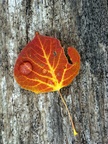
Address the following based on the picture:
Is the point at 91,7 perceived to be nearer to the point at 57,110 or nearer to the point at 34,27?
the point at 34,27

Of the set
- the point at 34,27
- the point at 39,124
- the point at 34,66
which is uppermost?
the point at 34,27

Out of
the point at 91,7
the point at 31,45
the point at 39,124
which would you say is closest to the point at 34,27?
the point at 31,45

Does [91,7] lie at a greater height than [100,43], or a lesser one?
greater
